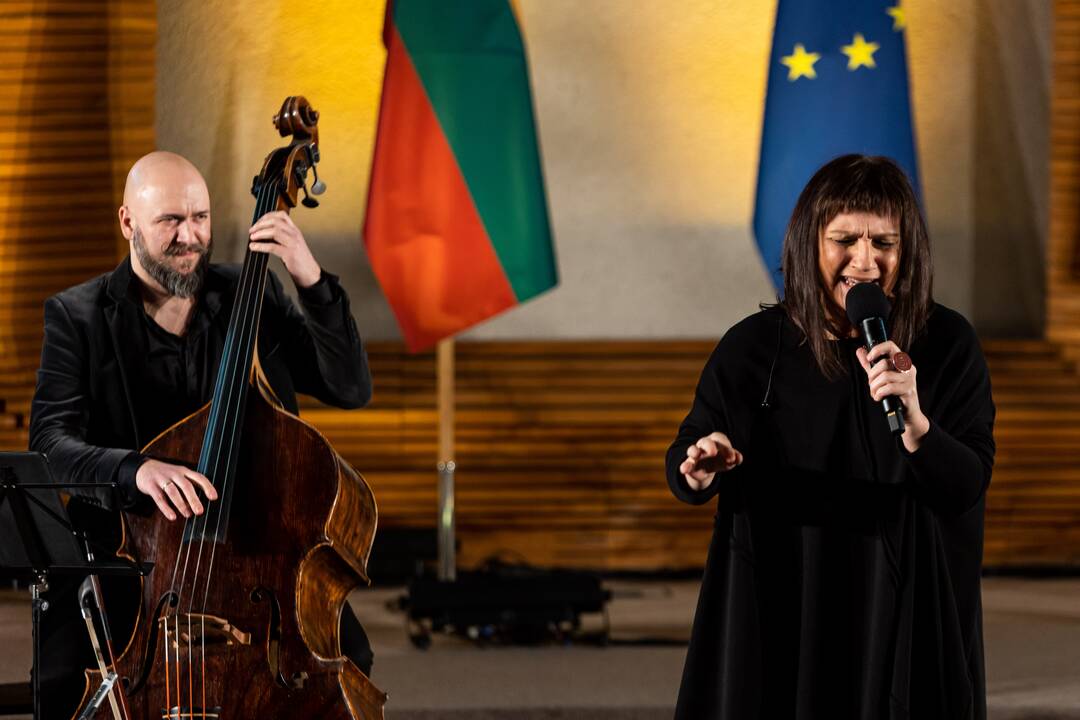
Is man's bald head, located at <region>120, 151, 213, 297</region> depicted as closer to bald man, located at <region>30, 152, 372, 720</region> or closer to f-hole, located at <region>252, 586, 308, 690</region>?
bald man, located at <region>30, 152, 372, 720</region>

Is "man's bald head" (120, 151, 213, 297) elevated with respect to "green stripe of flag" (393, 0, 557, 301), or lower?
lower

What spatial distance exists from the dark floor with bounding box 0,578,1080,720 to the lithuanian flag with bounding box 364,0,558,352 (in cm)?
122

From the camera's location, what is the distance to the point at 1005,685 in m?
4.19

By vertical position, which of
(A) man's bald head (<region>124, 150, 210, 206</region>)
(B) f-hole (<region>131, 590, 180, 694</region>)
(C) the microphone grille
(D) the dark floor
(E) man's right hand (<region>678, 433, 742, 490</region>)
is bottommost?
(D) the dark floor

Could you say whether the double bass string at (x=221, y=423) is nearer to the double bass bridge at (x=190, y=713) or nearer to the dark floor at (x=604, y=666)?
the double bass bridge at (x=190, y=713)

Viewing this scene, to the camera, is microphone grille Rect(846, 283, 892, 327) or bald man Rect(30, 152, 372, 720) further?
bald man Rect(30, 152, 372, 720)

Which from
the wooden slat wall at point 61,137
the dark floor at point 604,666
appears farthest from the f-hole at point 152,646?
the wooden slat wall at point 61,137

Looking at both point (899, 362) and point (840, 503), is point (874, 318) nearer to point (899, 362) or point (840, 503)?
point (899, 362)

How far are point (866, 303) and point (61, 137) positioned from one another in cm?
530

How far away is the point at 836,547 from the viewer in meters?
2.08

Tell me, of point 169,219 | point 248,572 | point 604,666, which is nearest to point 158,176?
point 169,219

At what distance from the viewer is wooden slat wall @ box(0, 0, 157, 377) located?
6379mm

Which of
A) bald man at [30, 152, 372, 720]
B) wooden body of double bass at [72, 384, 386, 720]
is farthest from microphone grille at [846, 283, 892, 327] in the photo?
bald man at [30, 152, 372, 720]

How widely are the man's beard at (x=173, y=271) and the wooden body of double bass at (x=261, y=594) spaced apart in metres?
0.34
